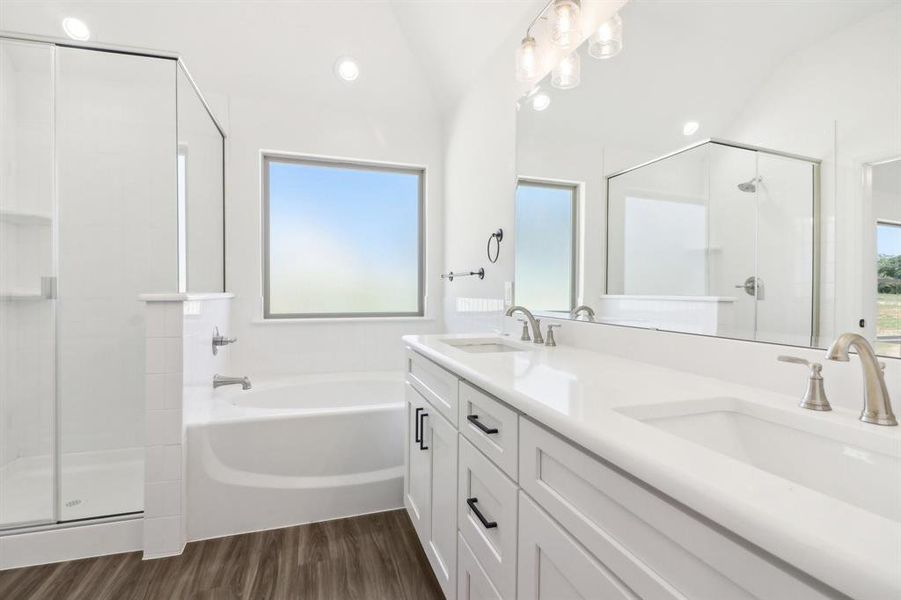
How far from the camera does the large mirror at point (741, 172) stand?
0.77 metres

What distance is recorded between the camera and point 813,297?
0.87 meters

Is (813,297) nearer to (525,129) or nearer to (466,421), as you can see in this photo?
(466,421)

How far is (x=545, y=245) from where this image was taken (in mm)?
1938

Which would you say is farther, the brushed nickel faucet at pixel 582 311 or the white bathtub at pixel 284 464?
the white bathtub at pixel 284 464

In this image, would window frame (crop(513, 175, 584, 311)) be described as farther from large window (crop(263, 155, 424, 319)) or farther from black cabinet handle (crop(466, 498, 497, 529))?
large window (crop(263, 155, 424, 319))

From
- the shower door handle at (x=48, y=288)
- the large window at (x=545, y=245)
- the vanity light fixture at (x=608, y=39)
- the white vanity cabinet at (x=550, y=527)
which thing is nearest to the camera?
the white vanity cabinet at (x=550, y=527)

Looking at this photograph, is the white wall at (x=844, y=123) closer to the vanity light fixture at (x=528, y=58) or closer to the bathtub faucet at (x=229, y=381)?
the vanity light fixture at (x=528, y=58)

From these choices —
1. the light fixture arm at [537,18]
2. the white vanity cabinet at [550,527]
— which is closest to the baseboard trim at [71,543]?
the white vanity cabinet at [550,527]

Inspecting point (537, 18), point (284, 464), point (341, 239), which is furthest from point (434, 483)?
point (341, 239)

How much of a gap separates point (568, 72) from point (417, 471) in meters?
1.76

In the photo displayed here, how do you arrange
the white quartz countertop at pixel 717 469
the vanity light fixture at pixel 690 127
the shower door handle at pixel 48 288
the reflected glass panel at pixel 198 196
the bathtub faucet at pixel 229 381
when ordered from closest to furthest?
the white quartz countertop at pixel 717 469 → the vanity light fixture at pixel 690 127 → the shower door handle at pixel 48 288 → the reflected glass panel at pixel 198 196 → the bathtub faucet at pixel 229 381

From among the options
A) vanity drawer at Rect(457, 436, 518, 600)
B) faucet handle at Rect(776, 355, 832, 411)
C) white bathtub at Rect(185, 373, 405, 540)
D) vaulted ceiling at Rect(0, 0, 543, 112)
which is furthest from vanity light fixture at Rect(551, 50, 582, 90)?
white bathtub at Rect(185, 373, 405, 540)

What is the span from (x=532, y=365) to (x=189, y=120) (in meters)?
2.36

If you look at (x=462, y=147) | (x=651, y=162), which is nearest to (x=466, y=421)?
(x=651, y=162)
